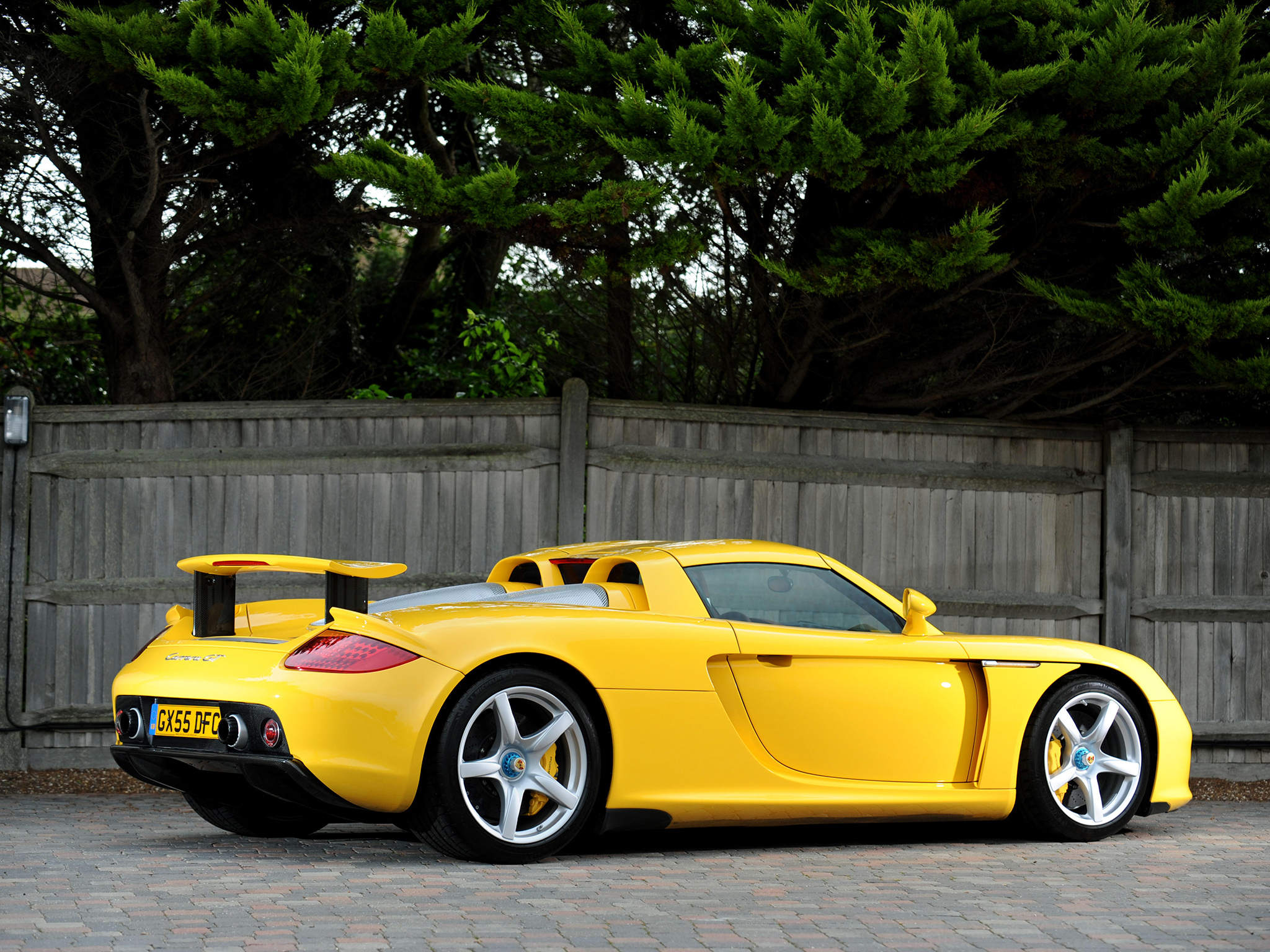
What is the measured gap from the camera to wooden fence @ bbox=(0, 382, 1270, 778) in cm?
840

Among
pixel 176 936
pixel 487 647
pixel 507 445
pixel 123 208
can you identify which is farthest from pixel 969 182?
pixel 176 936

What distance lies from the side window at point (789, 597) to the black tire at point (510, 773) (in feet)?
2.86

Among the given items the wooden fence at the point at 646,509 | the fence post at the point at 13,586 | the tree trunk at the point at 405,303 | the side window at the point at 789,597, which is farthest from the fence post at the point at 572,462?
the tree trunk at the point at 405,303

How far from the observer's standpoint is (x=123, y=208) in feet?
30.4

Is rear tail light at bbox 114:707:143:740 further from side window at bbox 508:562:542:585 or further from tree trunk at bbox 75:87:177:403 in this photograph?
tree trunk at bbox 75:87:177:403

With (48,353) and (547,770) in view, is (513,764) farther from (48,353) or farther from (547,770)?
(48,353)

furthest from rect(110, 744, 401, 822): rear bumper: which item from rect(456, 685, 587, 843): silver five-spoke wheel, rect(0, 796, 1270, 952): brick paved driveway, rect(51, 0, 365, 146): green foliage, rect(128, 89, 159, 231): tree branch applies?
rect(128, 89, 159, 231): tree branch

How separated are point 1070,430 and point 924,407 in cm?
94

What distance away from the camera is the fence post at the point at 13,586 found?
830 centimetres

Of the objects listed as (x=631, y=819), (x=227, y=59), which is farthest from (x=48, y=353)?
(x=631, y=819)

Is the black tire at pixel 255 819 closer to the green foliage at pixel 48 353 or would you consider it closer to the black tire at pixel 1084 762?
the black tire at pixel 1084 762

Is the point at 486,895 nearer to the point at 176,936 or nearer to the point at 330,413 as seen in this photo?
the point at 176,936

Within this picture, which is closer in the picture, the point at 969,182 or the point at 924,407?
the point at 969,182

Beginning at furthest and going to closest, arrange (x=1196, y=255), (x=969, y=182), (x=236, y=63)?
1. (x=1196, y=255)
2. (x=969, y=182)
3. (x=236, y=63)
